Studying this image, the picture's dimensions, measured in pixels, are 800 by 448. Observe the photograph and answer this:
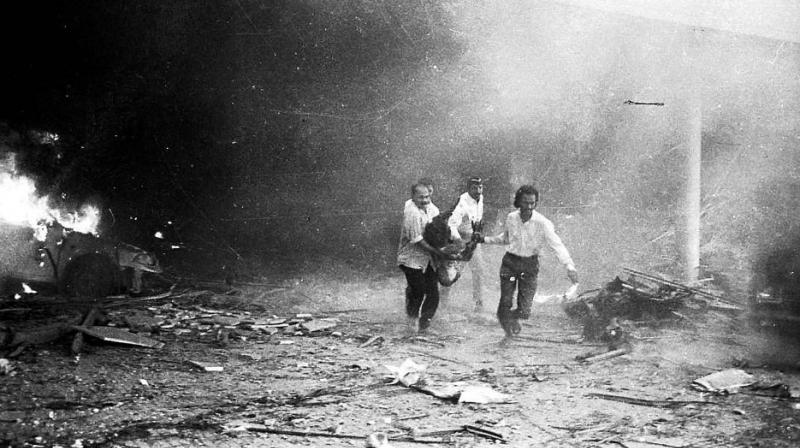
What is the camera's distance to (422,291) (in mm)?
7922

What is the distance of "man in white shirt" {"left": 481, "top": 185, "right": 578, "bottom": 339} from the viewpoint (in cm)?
730

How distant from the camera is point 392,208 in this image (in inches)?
497

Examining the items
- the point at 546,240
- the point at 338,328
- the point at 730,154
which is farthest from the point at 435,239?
the point at 730,154

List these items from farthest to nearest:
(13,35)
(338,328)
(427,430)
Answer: (13,35) < (338,328) < (427,430)

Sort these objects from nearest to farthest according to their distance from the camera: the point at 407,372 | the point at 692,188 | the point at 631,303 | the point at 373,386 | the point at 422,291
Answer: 1. the point at 373,386
2. the point at 407,372
3. the point at 422,291
4. the point at 631,303
5. the point at 692,188

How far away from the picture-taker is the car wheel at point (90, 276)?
9445 mm

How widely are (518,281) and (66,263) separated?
7608 mm

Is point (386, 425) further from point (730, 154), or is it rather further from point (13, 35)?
point (730, 154)

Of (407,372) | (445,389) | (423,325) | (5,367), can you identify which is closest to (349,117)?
(423,325)

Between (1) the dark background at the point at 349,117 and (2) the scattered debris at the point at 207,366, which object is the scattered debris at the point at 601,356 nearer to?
(2) the scattered debris at the point at 207,366

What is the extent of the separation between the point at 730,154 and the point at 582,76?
203 inches

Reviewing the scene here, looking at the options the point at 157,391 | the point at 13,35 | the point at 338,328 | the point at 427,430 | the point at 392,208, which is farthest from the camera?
the point at 392,208

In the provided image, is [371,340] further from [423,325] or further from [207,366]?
[207,366]

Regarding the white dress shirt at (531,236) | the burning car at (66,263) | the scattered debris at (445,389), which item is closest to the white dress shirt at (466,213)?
the white dress shirt at (531,236)
